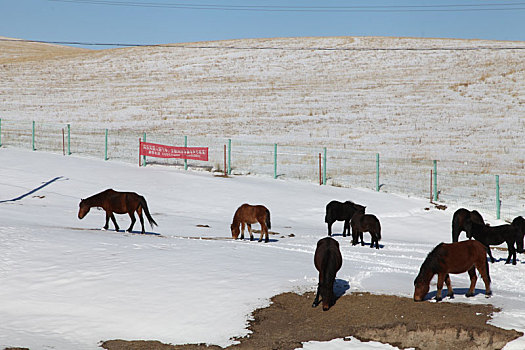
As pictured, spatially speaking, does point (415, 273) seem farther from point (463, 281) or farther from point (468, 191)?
point (468, 191)

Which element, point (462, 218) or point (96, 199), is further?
point (96, 199)

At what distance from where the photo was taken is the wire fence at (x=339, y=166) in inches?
1252

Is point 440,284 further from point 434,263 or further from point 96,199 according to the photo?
point 96,199

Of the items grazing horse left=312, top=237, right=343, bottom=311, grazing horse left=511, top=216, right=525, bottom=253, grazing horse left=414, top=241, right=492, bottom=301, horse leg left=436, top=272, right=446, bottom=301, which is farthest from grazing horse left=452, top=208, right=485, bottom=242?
grazing horse left=312, top=237, right=343, bottom=311

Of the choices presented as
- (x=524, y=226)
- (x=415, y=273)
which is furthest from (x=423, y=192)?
(x=415, y=273)

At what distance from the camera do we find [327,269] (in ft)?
37.4

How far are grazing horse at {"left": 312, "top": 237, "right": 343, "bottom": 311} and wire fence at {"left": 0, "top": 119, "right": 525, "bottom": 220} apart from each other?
1708 cm

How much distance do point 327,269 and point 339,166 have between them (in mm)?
27594

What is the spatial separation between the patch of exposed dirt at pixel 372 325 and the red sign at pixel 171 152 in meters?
24.9

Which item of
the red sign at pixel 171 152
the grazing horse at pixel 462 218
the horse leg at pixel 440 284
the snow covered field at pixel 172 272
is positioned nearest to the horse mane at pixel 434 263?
the horse leg at pixel 440 284

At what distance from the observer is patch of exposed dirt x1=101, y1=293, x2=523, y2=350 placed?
9.67 meters

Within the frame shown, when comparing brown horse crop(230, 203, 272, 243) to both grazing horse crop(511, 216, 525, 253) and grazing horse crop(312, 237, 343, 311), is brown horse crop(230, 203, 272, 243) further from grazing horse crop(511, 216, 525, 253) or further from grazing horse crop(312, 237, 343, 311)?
grazing horse crop(511, 216, 525, 253)

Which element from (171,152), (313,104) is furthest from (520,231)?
(313,104)

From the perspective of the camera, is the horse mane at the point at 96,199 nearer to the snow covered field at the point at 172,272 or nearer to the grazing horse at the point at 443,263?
the snow covered field at the point at 172,272
